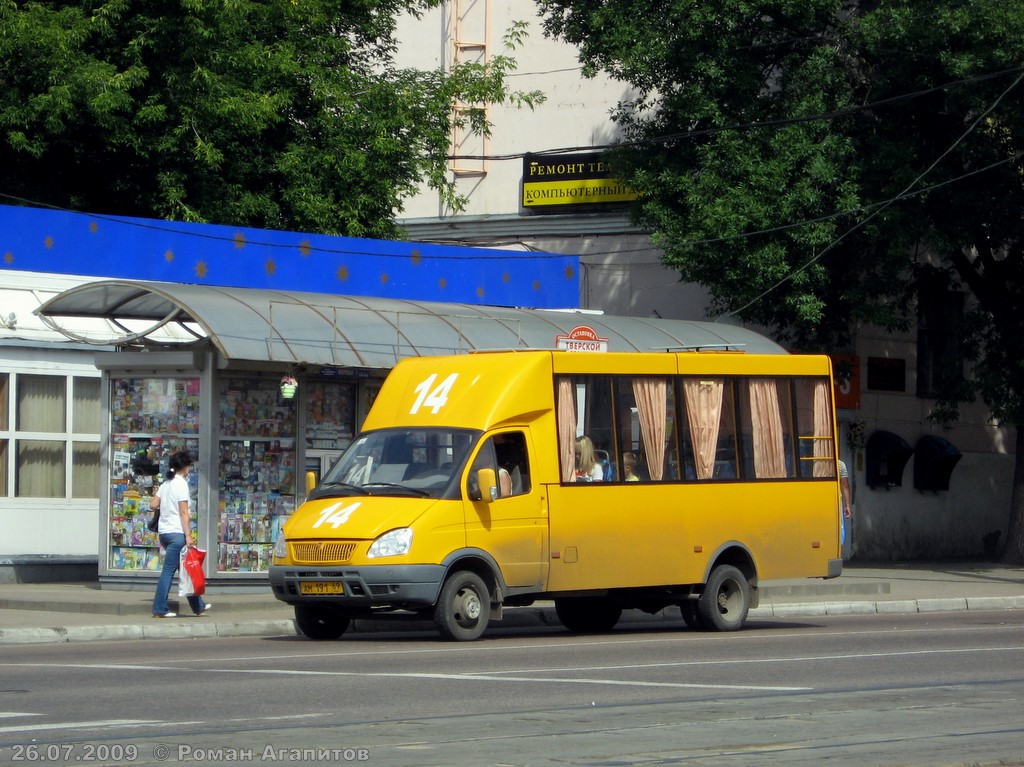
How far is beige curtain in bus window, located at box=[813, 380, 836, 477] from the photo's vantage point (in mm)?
18469

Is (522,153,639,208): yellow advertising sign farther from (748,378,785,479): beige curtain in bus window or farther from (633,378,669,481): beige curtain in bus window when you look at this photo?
(633,378,669,481): beige curtain in bus window

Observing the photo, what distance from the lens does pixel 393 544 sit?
14.9 m

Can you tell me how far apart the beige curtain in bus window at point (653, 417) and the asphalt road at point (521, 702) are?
1941 mm

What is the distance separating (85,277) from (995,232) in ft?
49.8

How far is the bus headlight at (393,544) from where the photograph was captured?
585 inches

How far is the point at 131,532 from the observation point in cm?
2050

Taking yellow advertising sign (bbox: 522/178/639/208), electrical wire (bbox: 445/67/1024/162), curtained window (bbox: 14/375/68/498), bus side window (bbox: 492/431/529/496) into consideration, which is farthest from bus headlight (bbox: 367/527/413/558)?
yellow advertising sign (bbox: 522/178/639/208)

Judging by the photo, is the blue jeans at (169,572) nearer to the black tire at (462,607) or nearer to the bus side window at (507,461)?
the black tire at (462,607)

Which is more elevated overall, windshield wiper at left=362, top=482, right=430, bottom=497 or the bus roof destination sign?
the bus roof destination sign

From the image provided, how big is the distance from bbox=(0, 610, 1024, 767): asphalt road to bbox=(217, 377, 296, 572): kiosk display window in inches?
170

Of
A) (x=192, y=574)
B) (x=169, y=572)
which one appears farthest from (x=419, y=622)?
(x=169, y=572)

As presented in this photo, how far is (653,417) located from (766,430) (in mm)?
1634

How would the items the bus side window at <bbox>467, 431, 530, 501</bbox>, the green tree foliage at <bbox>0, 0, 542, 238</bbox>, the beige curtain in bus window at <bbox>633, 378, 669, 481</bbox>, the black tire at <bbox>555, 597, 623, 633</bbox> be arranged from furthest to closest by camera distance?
the green tree foliage at <bbox>0, 0, 542, 238</bbox> → the black tire at <bbox>555, 597, 623, 633</bbox> → the beige curtain in bus window at <bbox>633, 378, 669, 481</bbox> → the bus side window at <bbox>467, 431, 530, 501</bbox>

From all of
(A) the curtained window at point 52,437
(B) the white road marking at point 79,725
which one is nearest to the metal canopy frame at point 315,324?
(A) the curtained window at point 52,437
